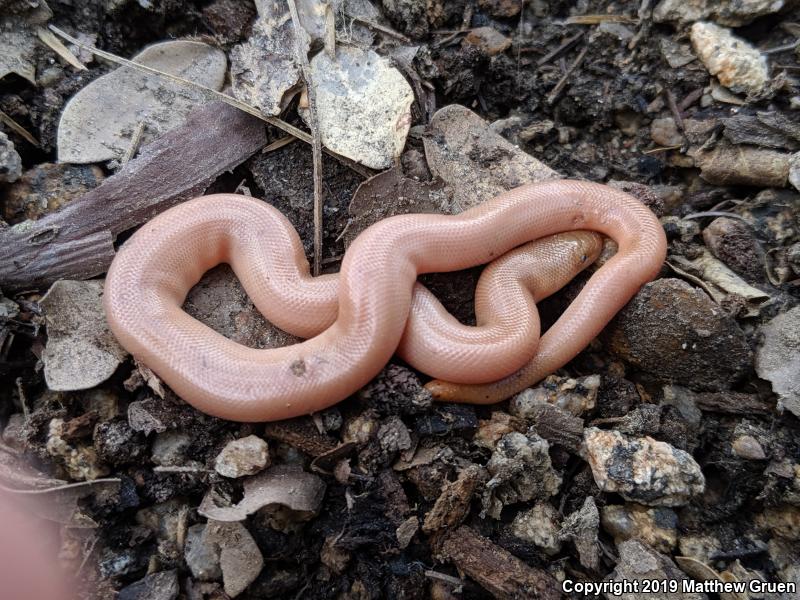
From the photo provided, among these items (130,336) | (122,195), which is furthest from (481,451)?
(122,195)

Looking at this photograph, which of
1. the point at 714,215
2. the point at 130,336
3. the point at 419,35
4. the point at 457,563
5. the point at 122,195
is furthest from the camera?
the point at 419,35

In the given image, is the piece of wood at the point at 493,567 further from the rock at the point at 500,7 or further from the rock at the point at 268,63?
the rock at the point at 500,7

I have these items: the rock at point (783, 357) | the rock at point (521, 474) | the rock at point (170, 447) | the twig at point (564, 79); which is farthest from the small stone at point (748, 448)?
the rock at point (170, 447)

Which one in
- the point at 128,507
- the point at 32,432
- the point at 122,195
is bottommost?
the point at 128,507

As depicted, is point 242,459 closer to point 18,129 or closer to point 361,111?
point 361,111

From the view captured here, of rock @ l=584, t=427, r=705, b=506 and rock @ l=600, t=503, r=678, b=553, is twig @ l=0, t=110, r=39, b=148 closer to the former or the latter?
rock @ l=584, t=427, r=705, b=506

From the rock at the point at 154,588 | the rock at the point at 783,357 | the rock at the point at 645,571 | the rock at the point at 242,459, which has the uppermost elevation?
the rock at the point at 783,357

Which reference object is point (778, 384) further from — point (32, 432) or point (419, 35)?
point (32, 432)
